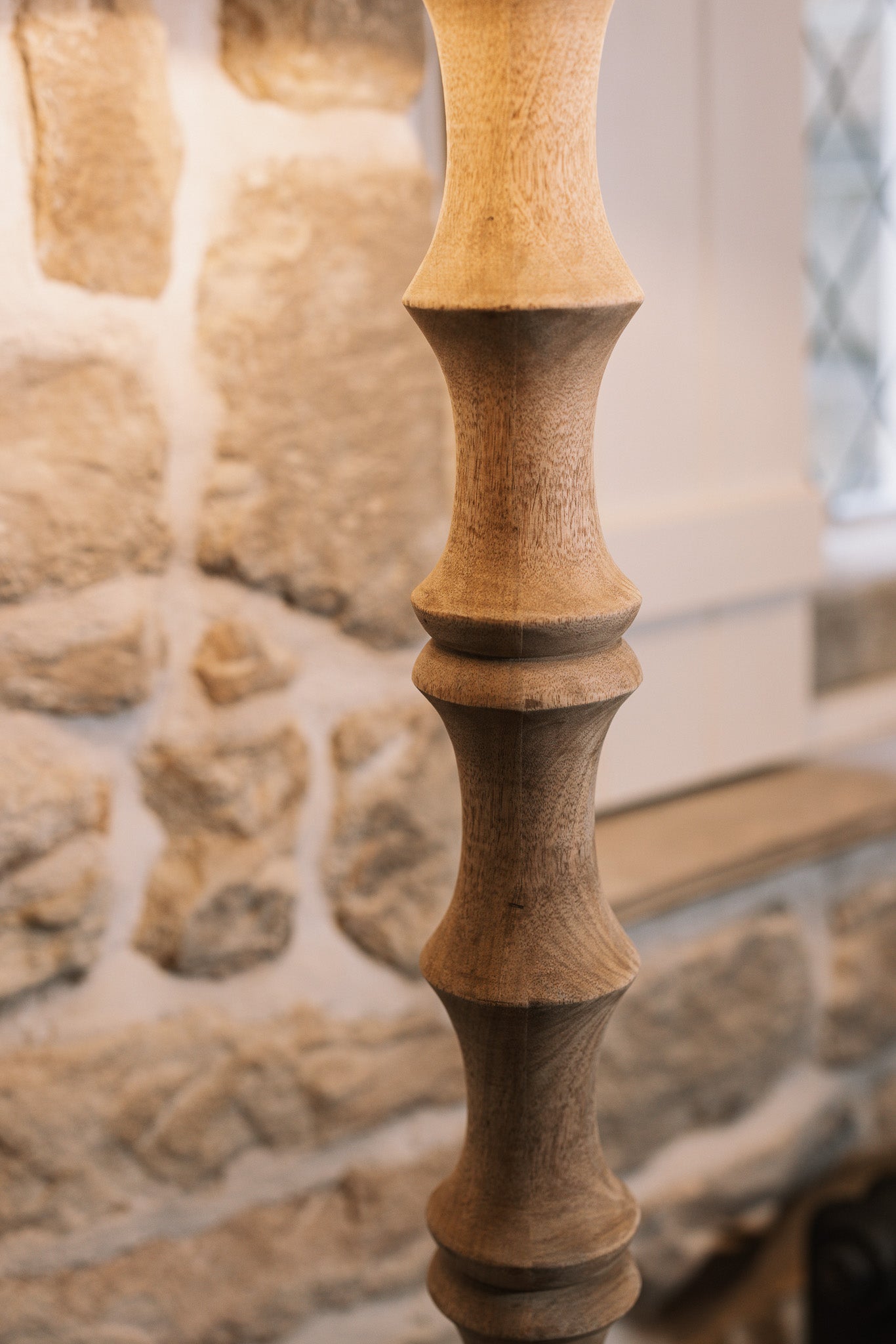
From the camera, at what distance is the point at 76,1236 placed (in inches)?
40.2

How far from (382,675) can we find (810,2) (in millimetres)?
1292

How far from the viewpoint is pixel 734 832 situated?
4.88ft

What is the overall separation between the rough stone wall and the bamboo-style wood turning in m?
0.39

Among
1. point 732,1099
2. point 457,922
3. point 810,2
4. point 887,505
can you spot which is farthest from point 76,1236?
point 810,2

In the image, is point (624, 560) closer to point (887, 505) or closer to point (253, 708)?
point (253, 708)

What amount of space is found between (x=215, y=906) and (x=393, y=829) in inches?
6.8

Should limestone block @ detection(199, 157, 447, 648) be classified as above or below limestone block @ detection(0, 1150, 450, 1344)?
above

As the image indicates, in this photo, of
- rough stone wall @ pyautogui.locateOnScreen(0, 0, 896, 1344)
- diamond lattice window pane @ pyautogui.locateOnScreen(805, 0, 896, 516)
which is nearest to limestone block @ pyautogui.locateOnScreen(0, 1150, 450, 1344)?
rough stone wall @ pyautogui.locateOnScreen(0, 0, 896, 1344)

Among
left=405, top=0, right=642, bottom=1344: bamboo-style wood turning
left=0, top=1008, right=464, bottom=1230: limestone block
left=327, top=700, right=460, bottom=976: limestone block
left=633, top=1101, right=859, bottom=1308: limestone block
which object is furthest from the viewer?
left=633, top=1101, right=859, bottom=1308: limestone block

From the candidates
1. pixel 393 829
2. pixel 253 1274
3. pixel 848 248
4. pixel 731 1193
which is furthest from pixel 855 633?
pixel 253 1274

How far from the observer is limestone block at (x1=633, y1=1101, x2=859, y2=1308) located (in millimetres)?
1467

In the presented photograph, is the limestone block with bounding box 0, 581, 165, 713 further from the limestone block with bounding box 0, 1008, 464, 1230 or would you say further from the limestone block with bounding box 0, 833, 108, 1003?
the limestone block with bounding box 0, 1008, 464, 1230

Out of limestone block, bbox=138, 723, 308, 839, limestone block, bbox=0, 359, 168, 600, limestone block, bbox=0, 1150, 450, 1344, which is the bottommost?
limestone block, bbox=0, 1150, 450, 1344

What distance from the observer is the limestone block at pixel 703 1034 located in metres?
1.39
